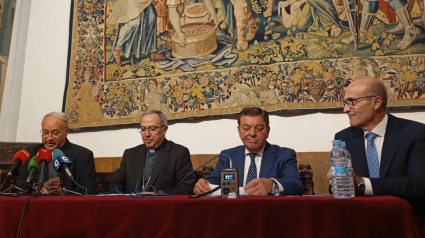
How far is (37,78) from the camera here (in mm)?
4961

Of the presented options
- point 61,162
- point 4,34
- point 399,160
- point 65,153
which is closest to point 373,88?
point 399,160

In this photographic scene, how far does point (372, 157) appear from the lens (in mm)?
2420

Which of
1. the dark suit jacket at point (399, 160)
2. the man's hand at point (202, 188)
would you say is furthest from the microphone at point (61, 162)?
the dark suit jacket at point (399, 160)

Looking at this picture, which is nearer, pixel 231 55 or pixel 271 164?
pixel 271 164

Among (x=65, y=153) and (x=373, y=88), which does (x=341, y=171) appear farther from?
(x=65, y=153)

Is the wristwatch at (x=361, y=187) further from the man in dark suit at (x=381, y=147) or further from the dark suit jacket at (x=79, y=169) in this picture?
the dark suit jacket at (x=79, y=169)

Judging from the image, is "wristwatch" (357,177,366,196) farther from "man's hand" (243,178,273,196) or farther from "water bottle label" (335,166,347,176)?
"man's hand" (243,178,273,196)

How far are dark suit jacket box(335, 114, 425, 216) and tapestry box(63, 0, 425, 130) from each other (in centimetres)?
126

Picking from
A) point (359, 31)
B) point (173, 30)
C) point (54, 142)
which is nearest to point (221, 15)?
point (173, 30)

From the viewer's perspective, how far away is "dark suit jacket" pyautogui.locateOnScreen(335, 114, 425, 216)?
2.00m

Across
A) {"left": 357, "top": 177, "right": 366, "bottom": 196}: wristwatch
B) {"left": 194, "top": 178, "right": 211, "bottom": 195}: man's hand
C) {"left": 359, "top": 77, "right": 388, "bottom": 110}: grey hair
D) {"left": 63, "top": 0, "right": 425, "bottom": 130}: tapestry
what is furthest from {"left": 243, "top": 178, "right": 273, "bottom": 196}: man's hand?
{"left": 63, "top": 0, "right": 425, "bottom": 130}: tapestry

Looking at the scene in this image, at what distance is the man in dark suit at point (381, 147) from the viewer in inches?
79.0

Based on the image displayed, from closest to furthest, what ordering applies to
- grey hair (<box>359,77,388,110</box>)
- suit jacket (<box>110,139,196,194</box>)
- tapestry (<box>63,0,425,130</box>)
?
grey hair (<box>359,77,388,110</box>), suit jacket (<box>110,139,196,194</box>), tapestry (<box>63,0,425,130</box>)

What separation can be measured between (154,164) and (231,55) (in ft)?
4.65
